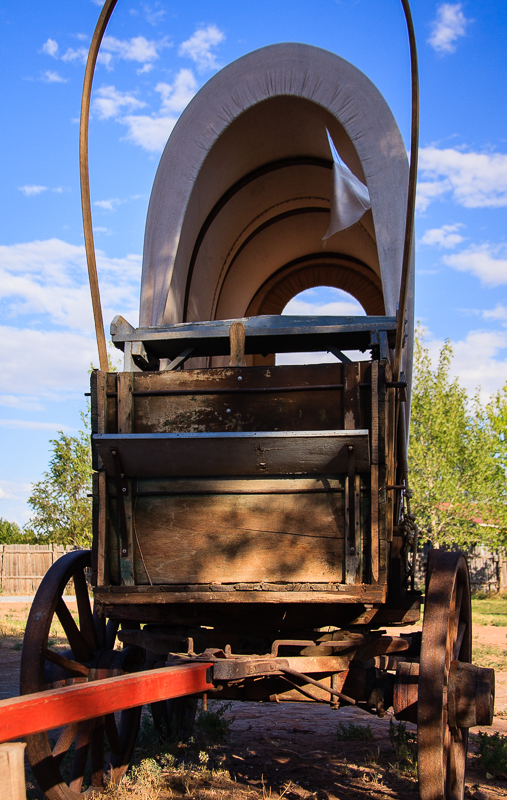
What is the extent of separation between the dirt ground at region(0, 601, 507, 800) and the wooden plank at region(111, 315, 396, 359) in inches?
89.4

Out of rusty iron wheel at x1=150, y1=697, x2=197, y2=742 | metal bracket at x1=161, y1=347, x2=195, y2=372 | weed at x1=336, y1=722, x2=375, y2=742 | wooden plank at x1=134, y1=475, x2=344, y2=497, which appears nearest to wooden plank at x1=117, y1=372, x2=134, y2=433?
wooden plank at x1=134, y1=475, x2=344, y2=497

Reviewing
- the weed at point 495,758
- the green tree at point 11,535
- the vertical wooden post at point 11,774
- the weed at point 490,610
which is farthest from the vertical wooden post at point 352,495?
the green tree at point 11,535

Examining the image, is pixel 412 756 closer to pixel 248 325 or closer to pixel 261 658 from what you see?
pixel 261 658

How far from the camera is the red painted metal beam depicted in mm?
1644

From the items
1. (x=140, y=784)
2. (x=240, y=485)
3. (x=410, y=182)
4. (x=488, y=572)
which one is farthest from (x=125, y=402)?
(x=488, y=572)

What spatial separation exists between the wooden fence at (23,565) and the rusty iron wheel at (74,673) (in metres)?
17.5

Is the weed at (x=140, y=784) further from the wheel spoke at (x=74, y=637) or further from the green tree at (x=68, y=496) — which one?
the green tree at (x=68, y=496)

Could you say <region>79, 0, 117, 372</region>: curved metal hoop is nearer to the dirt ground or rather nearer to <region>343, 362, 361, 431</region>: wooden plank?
<region>343, 362, 361, 431</region>: wooden plank

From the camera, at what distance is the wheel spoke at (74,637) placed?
359cm

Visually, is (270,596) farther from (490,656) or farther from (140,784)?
(490,656)

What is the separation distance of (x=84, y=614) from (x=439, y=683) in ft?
6.81

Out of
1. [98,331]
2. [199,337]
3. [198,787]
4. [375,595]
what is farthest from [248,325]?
[198,787]

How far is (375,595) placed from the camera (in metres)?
2.76

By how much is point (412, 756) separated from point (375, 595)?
72.9 inches
